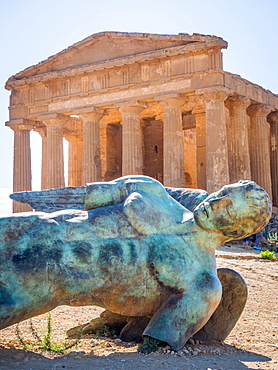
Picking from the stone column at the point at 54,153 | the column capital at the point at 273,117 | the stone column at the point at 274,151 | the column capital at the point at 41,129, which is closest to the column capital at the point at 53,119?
the stone column at the point at 54,153

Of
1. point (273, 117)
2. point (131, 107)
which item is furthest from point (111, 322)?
point (273, 117)

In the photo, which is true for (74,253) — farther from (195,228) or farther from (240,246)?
(240,246)

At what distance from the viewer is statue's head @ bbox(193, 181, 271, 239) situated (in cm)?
382

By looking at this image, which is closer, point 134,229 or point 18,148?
point 134,229

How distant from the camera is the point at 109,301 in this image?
3.75m

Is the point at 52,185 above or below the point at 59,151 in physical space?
below

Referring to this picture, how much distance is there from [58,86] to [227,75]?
7807 mm

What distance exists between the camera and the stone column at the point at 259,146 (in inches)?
923

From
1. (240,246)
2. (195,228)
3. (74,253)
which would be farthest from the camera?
(240,246)

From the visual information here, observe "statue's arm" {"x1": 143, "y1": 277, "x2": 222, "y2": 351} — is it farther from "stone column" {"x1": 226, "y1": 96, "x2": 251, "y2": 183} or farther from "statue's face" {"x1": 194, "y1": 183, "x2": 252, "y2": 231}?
"stone column" {"x1": 226, "y1": 96, "x2": 251, "y2": 183}

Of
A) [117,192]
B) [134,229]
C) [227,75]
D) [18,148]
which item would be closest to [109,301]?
[134,229]

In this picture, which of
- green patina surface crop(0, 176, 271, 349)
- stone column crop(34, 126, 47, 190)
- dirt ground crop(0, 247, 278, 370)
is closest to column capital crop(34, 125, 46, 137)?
stone column crop(34, 126, 47, 190)

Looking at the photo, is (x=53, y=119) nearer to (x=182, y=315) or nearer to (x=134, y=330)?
(x=134, y=330)

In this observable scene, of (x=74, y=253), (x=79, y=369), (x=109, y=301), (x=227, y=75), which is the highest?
(x=227, y=75)
